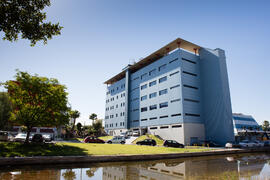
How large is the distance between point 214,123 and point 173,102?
417 inches

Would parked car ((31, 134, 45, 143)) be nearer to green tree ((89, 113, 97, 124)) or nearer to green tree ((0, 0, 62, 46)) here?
green tree ((0, 0, 62, 46))

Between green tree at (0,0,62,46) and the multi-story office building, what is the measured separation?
3588cm

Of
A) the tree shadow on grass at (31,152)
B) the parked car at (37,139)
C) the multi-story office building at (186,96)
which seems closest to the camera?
the tree shadow on grass at (31,152)

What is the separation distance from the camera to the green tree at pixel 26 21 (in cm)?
1013

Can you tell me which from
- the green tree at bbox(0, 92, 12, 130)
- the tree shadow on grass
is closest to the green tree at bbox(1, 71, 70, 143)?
the tree shadow on grass

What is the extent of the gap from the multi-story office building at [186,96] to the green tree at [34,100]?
94.0 feet

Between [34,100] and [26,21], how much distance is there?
15100 mm

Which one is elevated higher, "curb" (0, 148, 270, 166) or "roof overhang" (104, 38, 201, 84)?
"roof overhang" (104, 38, 201, 84)

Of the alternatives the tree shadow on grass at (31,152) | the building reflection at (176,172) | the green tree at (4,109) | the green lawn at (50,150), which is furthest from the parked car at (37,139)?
the building reflection at (176,172)

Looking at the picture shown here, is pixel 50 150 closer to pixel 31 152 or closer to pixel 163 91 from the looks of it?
pixel 31 152

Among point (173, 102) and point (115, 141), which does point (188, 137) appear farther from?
point (115, 141)

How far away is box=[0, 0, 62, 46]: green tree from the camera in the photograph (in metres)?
10.1

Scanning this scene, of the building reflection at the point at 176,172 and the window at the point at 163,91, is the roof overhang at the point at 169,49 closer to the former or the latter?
the window at the point at 163,91

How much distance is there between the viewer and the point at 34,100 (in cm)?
2327
